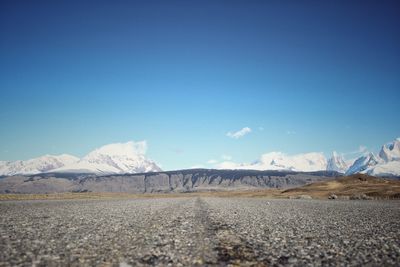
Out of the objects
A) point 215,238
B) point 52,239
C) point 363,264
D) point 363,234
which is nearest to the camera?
point 363,264

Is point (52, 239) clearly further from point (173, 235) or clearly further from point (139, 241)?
point (173, 235)

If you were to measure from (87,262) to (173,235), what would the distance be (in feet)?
22.2

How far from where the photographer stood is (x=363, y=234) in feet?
60.7

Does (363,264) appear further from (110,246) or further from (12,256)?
(12,256)

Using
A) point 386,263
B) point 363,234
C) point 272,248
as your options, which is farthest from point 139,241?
point 363,234

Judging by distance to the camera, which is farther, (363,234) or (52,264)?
(363,234)

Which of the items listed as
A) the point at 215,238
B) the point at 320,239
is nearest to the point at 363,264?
the point at 320,239

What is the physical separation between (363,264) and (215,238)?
713cm

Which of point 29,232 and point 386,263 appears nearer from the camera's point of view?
point 386,263

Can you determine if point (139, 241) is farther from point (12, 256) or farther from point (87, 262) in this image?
point (12, 256)

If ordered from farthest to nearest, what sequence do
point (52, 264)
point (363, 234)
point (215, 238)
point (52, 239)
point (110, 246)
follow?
point (363, 234) < point (215, 238) < point (52, 239) < point (110, 246) < point (52, 264)

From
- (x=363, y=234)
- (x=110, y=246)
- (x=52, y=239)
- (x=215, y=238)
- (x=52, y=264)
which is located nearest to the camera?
(x=52, y=264)

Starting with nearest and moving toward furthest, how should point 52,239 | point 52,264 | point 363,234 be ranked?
point 52,264 < point 52,239 < point 363,234

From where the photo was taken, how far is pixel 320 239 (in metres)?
16.6
